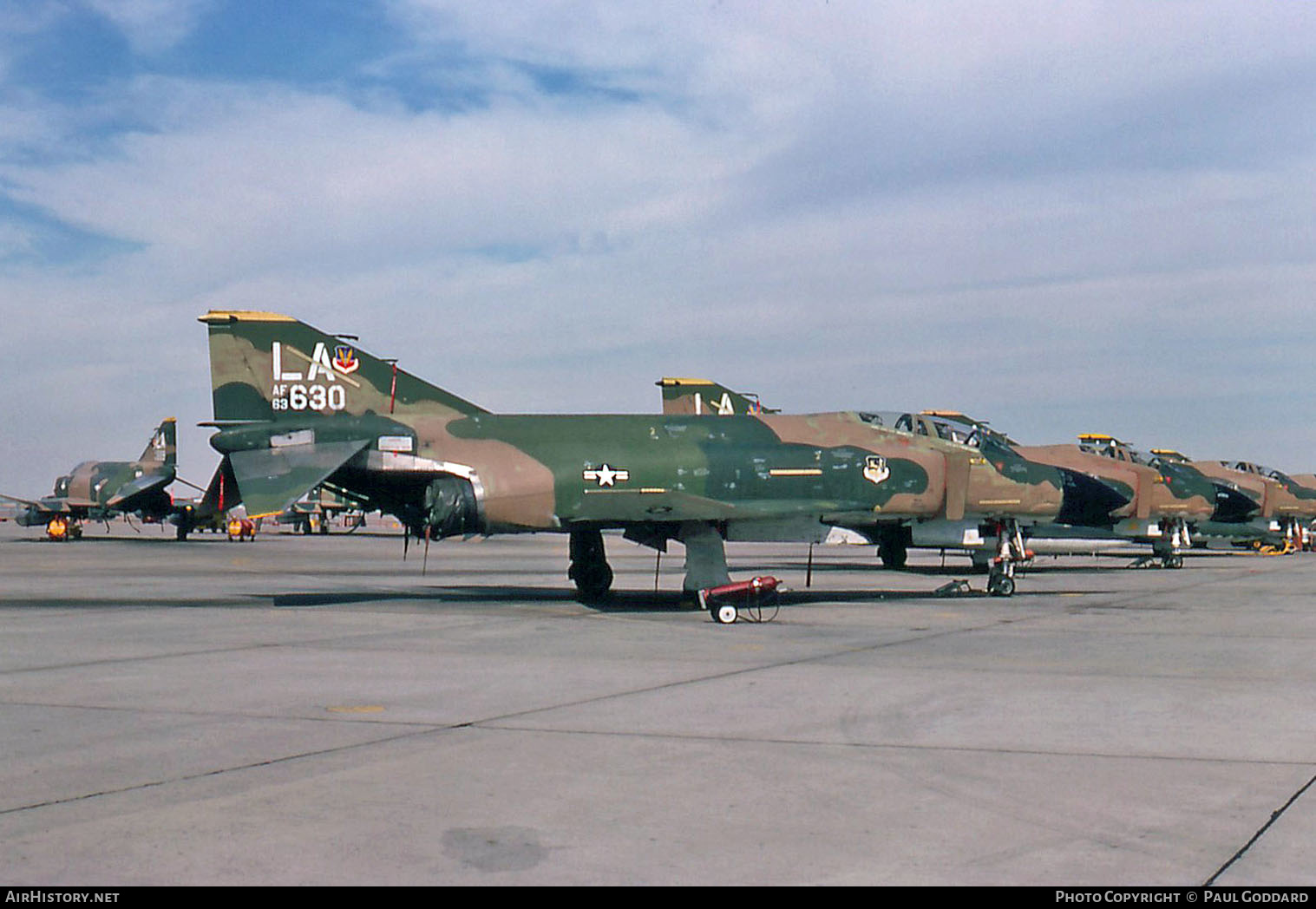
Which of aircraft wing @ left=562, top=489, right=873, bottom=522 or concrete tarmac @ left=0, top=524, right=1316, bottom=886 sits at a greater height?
aircraft wing @ left=562, top=489, right=873, bottom=522

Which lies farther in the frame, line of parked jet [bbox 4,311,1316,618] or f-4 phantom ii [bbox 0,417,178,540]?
f-4 phantom ii [bbox 0,417,178,540]

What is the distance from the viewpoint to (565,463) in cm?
1875

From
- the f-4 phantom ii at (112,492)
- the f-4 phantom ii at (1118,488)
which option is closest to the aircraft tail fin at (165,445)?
the f-4 phantom ii at (112,492)

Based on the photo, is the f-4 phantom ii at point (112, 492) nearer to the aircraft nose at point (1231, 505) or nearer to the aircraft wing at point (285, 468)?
the aircraft wing at point (285, 468)

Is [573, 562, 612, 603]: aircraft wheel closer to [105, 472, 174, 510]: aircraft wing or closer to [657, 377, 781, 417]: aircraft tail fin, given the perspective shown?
[657, 377, 781, 417]: aircraft tail fin

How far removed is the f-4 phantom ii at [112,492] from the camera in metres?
52.2

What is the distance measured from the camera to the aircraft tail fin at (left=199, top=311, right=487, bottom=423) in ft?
64.2

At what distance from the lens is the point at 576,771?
22.5 feet

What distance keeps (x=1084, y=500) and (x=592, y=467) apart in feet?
30.4

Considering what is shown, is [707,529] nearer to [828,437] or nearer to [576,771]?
[828,437]

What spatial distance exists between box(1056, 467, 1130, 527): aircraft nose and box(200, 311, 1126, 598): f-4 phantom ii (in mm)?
1327

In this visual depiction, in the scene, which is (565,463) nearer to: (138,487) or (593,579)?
(593,579)

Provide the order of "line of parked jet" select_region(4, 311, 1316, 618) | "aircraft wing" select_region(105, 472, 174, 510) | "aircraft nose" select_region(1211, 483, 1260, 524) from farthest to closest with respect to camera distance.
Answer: "aircraft wing" select_region(105, 472, 174, 510) → "aircraft nose" select_region(1211, 483, 1260, 524) → "line of parked jet" select_region(4, 311, 1316, 618)

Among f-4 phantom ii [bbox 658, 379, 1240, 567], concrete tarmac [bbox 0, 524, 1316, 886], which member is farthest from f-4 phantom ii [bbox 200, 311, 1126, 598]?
f-4 phantom ii [bbox 658, 379, 1240, 567]
